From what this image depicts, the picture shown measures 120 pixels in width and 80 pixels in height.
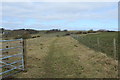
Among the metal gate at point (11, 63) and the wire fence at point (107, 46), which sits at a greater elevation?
the wire fence at point (107, 46)

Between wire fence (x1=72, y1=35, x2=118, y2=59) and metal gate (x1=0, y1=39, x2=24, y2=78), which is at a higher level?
wire fence (x1=72, y1=35, x2=118, y2=59)

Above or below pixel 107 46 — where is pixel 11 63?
below

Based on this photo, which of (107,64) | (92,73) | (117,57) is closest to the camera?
(92,73)

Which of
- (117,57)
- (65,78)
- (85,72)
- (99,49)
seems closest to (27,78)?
(65,78)

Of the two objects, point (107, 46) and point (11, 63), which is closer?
point (11, 63)

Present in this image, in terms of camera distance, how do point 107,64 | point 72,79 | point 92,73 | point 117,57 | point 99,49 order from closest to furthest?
point 72,79
point 92,73
point 107,64
point 117,57
point 99,49

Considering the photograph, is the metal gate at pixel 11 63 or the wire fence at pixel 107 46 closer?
the metal gate at pixel 11 63

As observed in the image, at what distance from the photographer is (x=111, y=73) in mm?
7199

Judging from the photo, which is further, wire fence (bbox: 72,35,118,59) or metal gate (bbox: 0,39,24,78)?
wire fence (bbox: 72,35,118,59)

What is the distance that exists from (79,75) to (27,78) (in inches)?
95.3

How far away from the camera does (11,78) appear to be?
22.0 feet

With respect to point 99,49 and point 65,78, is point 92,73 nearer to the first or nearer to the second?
point 65,78

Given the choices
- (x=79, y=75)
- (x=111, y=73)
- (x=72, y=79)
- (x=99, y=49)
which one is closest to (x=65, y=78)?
(x=72, y=79)

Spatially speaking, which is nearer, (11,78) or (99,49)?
(11,78)
